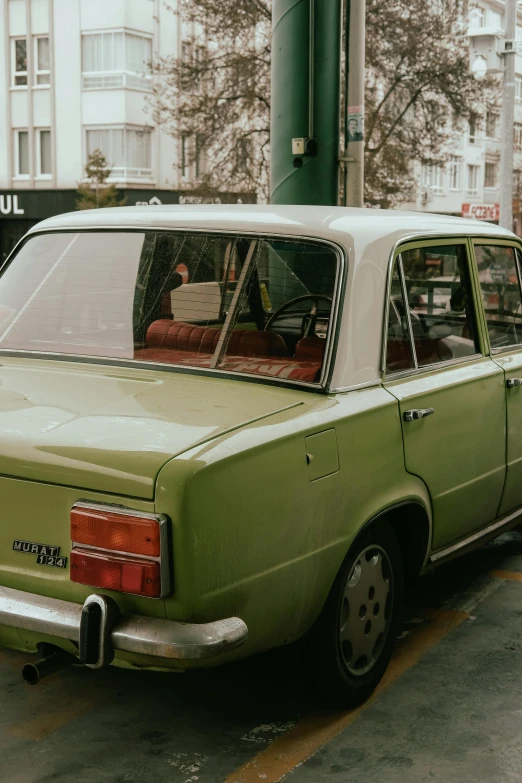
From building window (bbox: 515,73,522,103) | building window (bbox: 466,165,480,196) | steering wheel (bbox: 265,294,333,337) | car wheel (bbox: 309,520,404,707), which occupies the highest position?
building window (bbox: 515,73,522,103)

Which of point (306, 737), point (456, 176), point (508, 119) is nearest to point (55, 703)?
point (306, 737)

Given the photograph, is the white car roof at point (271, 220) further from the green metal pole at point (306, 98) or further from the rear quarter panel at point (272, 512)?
the green metal pole at point (306, 98)

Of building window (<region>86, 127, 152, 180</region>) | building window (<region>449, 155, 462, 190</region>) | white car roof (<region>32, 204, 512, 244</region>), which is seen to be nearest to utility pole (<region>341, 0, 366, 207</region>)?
white car roof (<region>32, 204, 512, 244</region>)

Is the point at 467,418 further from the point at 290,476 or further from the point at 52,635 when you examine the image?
the point at 52,635

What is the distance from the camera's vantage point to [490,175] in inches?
2453

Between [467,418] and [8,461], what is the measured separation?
2054 millimetres

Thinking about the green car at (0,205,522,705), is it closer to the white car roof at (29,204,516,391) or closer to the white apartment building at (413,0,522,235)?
the white car roof at (29,204,516,391)

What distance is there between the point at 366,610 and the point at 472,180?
59286mm

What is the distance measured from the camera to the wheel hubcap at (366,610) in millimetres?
3688

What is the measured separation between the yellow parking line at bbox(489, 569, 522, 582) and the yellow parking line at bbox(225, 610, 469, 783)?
3.64 ft

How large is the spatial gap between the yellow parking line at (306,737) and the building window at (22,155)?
40060 mm

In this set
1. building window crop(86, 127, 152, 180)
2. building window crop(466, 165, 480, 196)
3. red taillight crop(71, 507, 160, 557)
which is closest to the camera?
red taillight crop(71, 507, 160, 557)

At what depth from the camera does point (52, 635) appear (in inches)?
120

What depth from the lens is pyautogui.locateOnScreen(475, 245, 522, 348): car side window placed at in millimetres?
4996
